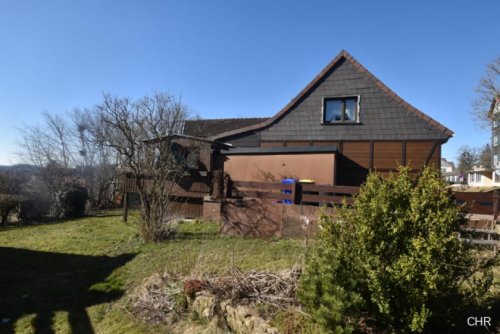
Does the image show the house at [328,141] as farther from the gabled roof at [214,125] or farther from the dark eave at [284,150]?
the gabled roof at [214,125]

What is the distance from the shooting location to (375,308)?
2959 mm

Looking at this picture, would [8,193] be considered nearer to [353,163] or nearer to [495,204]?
[353,163]

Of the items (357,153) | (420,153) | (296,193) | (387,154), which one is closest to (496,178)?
(420,153)

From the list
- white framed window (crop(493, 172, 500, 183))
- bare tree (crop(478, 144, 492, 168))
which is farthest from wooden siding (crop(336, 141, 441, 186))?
bare tree (crop(478, 144, 492, 168))

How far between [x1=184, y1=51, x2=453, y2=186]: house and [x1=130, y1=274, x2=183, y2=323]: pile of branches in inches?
269

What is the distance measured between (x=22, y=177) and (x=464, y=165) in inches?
2712

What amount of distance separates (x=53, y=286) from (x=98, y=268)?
0.94 m

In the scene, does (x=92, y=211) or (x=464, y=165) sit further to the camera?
(x=464, y=165)

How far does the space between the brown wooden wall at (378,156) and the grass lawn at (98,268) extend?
21.3 feet

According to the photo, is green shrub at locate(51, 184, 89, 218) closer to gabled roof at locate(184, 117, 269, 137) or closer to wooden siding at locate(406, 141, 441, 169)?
gabled roof at locate(184, 117, 269, 137)

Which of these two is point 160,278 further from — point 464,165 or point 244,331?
point 464,165

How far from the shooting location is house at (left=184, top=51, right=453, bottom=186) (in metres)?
11.3

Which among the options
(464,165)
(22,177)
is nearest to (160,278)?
(22,177)

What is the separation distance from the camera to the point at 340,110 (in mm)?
13680
